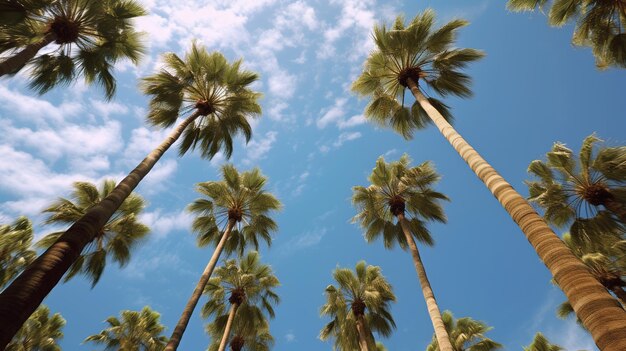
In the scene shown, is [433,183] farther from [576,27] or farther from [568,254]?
[568,254]

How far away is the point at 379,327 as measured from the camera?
1956cm

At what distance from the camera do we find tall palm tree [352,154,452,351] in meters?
17.1

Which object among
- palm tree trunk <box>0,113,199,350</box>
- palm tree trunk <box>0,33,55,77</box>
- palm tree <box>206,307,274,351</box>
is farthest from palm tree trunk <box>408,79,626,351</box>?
palm tree <box>206,307,274,351</box>

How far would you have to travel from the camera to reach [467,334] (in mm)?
19141

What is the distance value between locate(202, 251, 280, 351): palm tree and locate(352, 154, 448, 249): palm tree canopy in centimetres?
720

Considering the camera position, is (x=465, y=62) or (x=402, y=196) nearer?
(x=465, y=62)

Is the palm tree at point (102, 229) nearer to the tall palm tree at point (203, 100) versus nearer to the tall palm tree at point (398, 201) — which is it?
the tall palm tree at point (203, 100)

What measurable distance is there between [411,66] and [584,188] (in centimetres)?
975

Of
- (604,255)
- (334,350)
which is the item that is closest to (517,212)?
(604,255)

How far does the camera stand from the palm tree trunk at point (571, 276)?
3.66 metres

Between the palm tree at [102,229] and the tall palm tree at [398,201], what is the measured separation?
1104cm

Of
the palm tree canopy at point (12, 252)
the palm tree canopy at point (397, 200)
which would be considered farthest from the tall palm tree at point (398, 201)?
the palm tree canopy at point (12, 252)

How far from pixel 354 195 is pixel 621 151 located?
1167 cm

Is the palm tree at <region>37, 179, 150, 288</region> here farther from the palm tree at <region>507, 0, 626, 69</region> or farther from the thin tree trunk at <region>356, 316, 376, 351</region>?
the palm tree at <region>507, 0, 626, 69</region>
